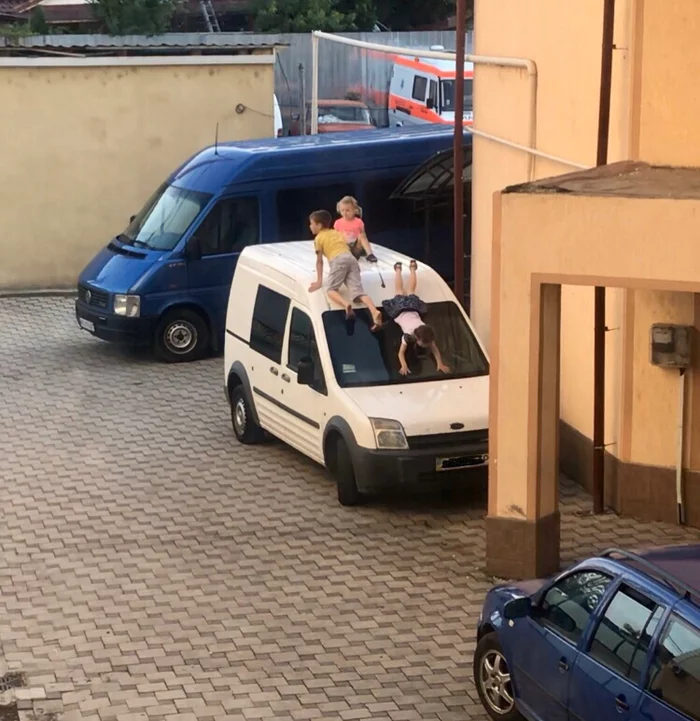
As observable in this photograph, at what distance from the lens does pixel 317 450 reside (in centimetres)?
1291

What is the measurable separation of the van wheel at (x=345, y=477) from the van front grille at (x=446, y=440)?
61 cm

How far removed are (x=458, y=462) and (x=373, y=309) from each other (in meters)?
1.69

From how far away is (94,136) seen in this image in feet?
69.2

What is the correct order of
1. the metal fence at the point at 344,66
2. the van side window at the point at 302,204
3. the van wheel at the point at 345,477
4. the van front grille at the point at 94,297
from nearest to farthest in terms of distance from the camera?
the van wheel at the point at 345,477 → the van front grille at the point at 94,297 → the van side window at the point at 302,204 → the metal fence at the point at 344,66

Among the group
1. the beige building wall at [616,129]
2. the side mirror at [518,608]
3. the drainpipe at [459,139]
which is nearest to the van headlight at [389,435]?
the beige building wall at [616,129]

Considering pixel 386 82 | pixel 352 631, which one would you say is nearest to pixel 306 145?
pixel 352 631

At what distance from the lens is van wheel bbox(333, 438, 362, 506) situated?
12.4 metres

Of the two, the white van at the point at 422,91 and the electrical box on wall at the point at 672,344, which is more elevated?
the white van at the point at 422,91

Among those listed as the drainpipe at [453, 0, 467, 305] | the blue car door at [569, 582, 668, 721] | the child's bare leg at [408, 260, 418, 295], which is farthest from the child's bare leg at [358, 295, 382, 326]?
the blue car door at [569, 582, 668, 721]

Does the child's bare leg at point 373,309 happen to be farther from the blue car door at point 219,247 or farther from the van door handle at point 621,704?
the van door handle at point 621,704

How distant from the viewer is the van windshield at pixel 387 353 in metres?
12.7

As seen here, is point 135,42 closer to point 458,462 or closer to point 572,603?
point 458,462

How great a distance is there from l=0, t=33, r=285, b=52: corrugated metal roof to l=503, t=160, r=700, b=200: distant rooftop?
37.1 feet

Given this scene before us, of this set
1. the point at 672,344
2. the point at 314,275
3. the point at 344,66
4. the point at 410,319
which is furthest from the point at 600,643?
the point at 344,66
